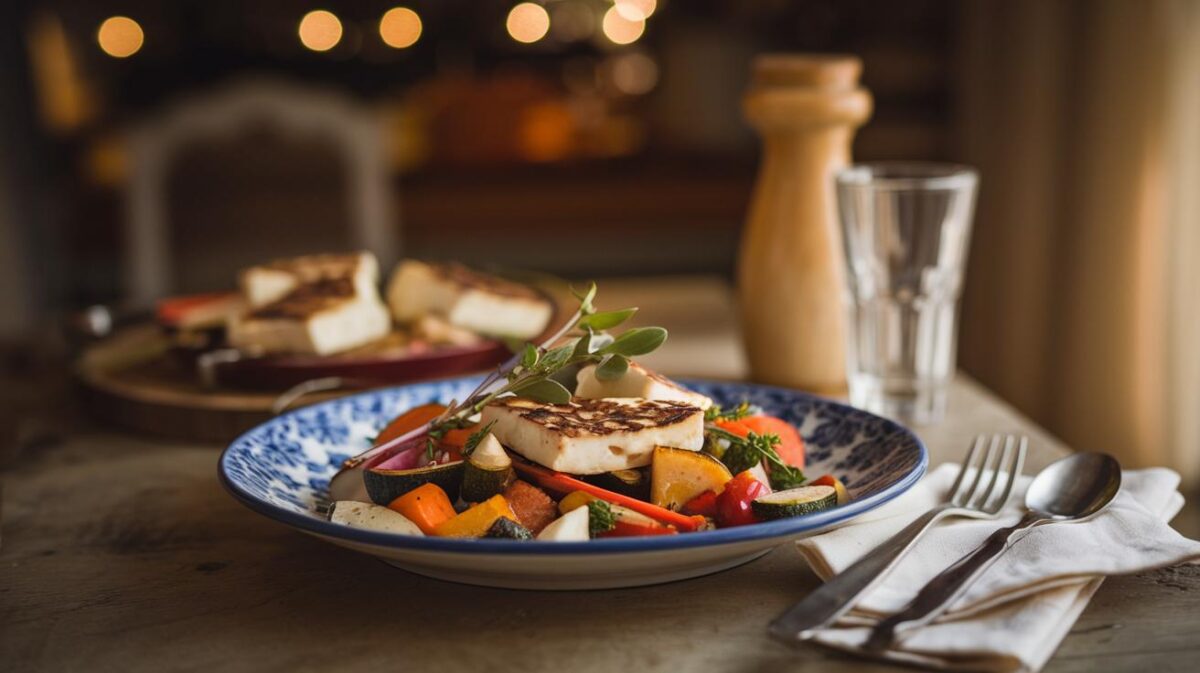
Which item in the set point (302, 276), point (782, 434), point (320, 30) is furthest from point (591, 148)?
point (782, 434)

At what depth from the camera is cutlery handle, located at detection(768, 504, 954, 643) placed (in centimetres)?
69

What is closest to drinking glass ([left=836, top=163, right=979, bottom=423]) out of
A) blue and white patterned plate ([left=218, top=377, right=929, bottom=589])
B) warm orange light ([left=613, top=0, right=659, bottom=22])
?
blue and white patterned plate ([left=218, top=377, right=929, bottom=589])

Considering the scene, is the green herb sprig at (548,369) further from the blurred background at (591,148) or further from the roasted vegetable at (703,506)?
the blurred background at (591,148)

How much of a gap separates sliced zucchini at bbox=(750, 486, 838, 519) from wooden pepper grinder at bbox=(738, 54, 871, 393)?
2.13ft

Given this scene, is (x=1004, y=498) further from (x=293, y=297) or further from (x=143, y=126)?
(x=143, y=126)

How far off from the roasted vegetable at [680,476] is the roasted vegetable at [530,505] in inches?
3.3

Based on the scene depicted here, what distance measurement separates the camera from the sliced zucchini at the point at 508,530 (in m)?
0.80

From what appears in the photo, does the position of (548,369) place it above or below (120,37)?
below

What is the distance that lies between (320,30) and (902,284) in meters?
4.31

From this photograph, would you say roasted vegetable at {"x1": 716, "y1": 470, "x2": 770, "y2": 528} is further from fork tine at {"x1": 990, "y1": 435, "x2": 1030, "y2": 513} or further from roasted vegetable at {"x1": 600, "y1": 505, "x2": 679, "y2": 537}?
fork tine at {"x1": 990, "y1": 435, "x2": 1030, "y2": 513}

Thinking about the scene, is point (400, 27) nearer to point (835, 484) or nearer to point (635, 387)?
point (635, 387)

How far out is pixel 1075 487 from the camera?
3.25ft

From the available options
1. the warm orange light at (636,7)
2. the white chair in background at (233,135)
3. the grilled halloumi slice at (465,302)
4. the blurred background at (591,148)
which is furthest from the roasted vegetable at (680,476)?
the warm orange light at (636,7)

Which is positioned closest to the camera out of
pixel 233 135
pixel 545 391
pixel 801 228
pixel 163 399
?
pixel 545 391
